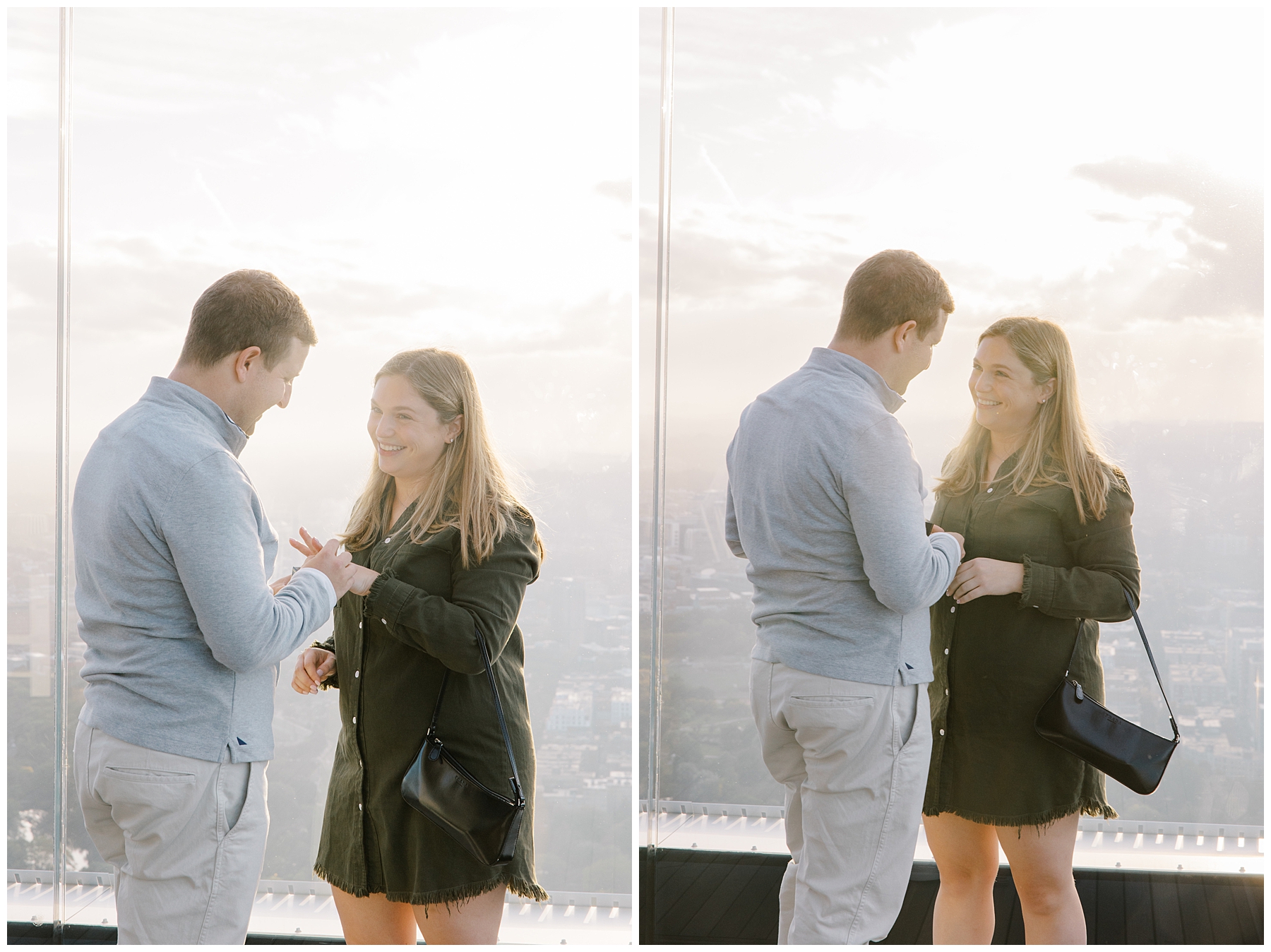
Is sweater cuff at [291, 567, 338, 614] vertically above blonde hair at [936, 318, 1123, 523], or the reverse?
blonde hair at [936, 318, 1123, 523]

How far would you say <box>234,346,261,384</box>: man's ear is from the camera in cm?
185

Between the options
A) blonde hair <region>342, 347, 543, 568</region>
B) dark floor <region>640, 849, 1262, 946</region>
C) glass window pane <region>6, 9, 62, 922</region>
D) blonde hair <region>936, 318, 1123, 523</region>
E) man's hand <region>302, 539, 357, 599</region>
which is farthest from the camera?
glass window pane <region>6, 9, 62, 922</region>

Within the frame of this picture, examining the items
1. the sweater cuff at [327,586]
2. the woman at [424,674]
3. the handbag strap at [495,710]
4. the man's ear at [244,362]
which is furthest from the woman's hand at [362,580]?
the man's ear at [244,362]

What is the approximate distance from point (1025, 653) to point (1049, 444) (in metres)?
0.52

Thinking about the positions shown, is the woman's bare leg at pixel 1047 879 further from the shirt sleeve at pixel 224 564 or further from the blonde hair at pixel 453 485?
the shirt sleeve at pixel 224 564

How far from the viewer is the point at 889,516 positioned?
1844 mm

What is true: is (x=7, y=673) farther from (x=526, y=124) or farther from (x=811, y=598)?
(x=811, y=598)

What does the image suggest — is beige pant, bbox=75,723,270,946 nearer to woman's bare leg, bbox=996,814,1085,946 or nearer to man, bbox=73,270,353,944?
man, bbox=73,270,353,944

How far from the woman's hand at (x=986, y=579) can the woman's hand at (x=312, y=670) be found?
4.96 ft

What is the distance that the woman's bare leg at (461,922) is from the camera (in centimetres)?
218

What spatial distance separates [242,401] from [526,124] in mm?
1253

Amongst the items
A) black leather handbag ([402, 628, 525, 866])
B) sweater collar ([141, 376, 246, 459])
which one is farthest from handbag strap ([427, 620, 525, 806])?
sweater collar ([141, 376, 246, 459])

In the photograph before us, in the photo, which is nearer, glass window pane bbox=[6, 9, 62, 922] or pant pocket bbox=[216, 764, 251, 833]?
pant pocket bbox=[216, 764, 251, 833]

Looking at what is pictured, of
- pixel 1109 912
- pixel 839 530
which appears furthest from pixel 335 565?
pixel 1109 912
